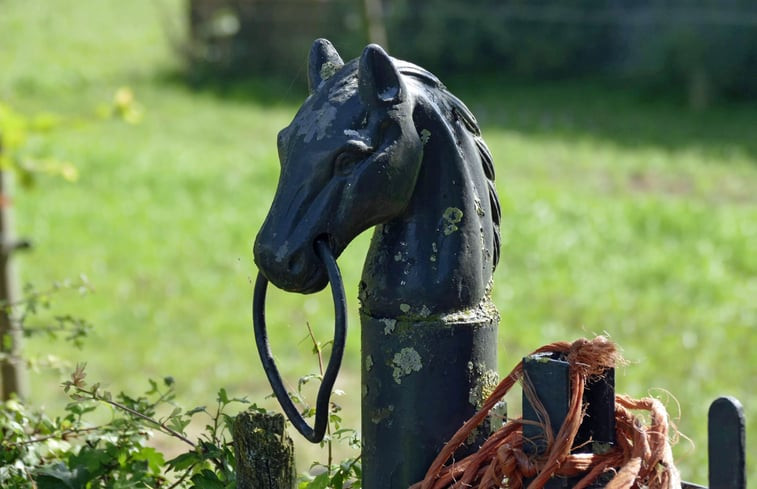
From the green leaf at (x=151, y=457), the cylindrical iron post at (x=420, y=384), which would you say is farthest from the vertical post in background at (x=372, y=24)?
the cylindrical iron post at (x=420, y=384)

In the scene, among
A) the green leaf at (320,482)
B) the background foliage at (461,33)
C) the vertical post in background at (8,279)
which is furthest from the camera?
the background foliage at (461,33)

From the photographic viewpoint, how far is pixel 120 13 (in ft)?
55.8

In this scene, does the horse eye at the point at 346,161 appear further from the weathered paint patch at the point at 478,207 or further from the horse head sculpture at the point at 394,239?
the weathered paint patch at the point at 478,207

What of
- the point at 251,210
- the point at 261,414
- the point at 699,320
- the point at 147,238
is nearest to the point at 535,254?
the point at 699,320

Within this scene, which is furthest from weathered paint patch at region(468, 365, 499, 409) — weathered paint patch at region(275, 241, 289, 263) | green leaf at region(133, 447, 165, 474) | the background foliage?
the background foliage

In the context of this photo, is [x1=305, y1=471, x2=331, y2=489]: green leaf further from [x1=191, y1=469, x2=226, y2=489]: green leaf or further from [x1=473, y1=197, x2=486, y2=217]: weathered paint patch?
[x1=473, y1=197, x2=486, y2=217]: weathered paint patch

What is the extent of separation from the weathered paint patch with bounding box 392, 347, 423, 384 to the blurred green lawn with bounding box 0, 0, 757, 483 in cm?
223

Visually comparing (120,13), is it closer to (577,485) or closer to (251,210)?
(251,210)

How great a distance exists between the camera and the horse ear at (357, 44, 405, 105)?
4.54 feet

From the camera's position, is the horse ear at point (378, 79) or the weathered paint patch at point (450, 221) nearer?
the horse ear at point (378, 79)

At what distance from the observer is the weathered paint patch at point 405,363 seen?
150 centimetres

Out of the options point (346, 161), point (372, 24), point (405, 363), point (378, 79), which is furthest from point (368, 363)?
point (372, 24)

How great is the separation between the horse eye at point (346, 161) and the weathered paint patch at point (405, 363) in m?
0.26

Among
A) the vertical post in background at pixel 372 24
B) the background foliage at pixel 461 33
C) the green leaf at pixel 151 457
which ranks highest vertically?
the background foliage at pixel 461 33
